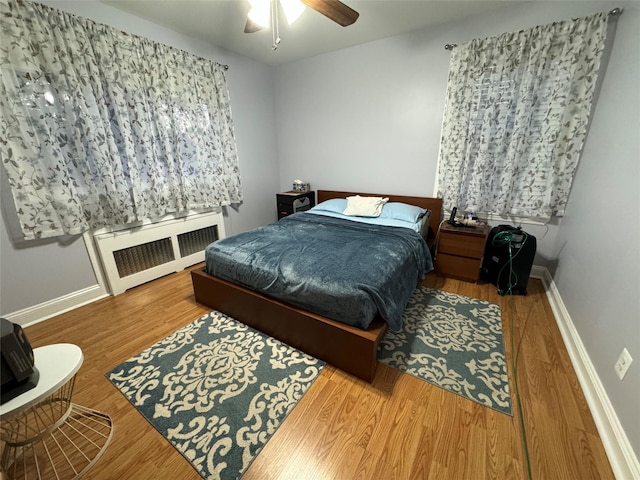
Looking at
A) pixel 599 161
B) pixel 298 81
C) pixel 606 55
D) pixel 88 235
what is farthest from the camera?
pixel 298 81

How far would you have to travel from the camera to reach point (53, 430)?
1.01m

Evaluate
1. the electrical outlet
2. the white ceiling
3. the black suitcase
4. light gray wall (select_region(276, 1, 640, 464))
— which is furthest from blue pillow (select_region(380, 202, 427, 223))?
the white ceiling

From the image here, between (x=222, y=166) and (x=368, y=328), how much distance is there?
8.87 ft

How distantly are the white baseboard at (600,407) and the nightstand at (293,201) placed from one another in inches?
121

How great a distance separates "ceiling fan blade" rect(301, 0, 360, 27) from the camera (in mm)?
1604

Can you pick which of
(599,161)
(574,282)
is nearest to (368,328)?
(574,282)

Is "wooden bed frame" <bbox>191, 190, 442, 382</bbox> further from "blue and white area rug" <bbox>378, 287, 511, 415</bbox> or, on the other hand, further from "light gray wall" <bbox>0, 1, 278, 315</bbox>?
"light gray wall" <bbox>0, 1, 278, 315</bbox>

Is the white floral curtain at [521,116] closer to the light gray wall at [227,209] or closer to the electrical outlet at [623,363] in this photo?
the electrical outlet at [623,363]

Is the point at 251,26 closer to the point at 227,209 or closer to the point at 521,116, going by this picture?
the point at 227,209

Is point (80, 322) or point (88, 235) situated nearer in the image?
point (80, 322)

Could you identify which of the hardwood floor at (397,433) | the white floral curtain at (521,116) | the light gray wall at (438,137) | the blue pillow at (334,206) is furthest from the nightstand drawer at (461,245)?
the blue pillow at (334,206)

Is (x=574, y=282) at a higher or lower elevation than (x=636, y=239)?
lower

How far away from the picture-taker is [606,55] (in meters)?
2.06

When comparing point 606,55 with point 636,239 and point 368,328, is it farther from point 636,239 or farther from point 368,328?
point 368,328
